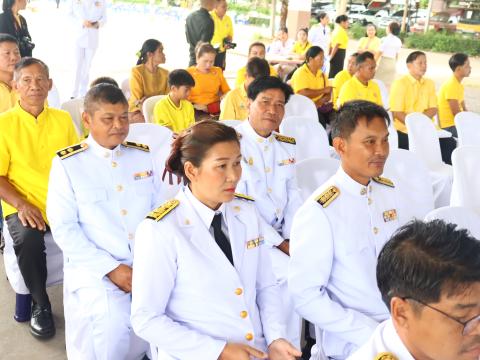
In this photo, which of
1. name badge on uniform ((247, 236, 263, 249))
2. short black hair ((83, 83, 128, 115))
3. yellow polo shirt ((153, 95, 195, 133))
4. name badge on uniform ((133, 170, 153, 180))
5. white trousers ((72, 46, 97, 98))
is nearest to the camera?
name badge on uniform ((247, 236, 263, 249))

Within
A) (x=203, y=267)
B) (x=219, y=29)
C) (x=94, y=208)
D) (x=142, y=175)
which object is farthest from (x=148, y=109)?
(x=219, y=29)

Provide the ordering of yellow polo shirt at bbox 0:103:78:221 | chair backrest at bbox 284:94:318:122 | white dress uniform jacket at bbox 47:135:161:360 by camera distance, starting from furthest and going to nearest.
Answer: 1. chair backrest at bbox 284:94:318:122
2. yellow polo shirt at bbox 0:103:78:221
3. white dress uniform jacket at bbox 47:135:161:360

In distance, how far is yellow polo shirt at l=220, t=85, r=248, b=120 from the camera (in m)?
4.12

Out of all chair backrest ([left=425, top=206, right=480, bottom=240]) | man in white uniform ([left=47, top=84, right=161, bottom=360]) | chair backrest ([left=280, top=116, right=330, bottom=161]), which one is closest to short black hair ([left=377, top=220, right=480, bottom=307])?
chair backrest ([left=425, top=206, right=480, bottom=240])

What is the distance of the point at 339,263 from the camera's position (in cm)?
176

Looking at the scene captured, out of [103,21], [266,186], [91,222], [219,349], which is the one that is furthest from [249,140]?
[103,21]

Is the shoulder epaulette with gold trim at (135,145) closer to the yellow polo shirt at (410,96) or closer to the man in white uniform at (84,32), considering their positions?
the yellow polo shirt at (410,96)

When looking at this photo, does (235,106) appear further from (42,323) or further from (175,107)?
(42,323)

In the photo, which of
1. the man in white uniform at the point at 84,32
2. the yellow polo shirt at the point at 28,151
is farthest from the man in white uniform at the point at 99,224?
the man in white uniform at the point at 84,32

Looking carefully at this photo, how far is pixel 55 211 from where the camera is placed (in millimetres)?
2166

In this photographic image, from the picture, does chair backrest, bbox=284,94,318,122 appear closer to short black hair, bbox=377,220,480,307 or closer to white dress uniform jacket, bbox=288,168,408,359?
white dress uniform jacket, bbox=288,168,408,359

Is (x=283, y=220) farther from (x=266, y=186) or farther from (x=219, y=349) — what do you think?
(x=219, y=349)

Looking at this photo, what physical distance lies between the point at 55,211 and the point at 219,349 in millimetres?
1038

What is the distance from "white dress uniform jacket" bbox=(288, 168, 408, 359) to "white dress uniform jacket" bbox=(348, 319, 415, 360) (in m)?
0.57
